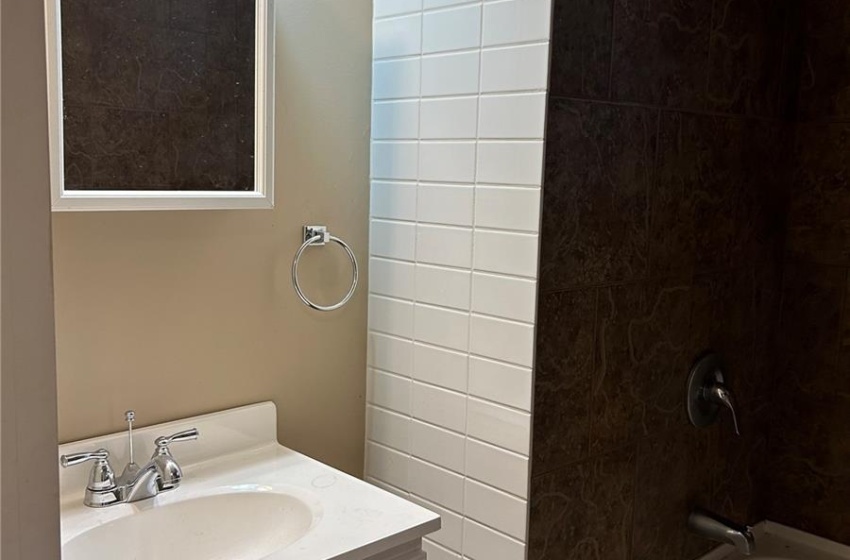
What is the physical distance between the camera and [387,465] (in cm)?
179

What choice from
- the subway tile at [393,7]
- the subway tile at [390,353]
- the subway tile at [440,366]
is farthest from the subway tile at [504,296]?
the subway tile at [393,7]

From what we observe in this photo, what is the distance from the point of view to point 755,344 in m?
2.13

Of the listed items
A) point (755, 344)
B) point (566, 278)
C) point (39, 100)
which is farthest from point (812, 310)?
point (39, 100)

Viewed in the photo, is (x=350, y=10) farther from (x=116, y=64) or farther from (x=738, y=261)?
(x=738, y=261)

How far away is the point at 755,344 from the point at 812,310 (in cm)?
18

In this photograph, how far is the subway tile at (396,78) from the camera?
1655 mm

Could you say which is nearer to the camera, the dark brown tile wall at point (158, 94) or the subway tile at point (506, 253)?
the dark brown tile wall at point (158, 94)

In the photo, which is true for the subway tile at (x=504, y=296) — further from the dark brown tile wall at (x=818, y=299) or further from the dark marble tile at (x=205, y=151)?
the dark brown tile wall at (x=818, y=299)

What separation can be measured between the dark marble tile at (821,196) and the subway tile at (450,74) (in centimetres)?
107

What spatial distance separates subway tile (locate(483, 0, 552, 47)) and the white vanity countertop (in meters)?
0.84

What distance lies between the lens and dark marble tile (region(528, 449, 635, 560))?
1.55 m

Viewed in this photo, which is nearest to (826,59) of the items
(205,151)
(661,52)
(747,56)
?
(747,56)

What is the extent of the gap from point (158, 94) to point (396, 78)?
0.55 m

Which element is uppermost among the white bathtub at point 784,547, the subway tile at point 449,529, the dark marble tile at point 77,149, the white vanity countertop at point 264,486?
the dark marble tile at point 77,149
